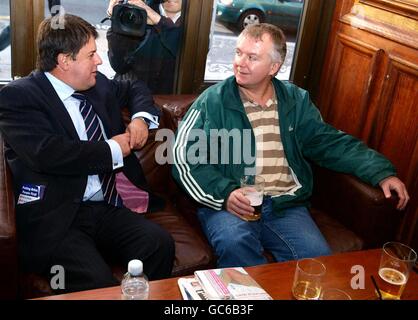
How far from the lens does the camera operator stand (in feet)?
8.24

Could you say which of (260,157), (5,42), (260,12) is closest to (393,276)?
(260,157)

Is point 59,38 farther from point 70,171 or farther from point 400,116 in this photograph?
point 400,116

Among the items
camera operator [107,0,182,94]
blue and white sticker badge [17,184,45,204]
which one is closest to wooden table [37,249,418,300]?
blue and white sticker badge [17,184,45,204]

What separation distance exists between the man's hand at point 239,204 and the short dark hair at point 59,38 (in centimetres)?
79

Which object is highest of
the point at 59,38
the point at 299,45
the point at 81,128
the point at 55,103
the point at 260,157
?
the point at 59,38

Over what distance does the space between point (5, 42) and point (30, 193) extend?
0.89 meters

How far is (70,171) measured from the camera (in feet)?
5.90

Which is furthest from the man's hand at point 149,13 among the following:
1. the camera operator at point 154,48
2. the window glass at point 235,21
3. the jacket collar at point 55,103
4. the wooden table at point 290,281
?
the wooden table at point 290,281

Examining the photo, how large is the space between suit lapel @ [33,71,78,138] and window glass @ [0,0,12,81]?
22.2 inches

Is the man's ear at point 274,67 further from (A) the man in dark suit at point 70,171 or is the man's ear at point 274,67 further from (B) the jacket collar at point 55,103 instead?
(B) the jacket collar at point 55,103

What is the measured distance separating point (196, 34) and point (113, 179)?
102 cm

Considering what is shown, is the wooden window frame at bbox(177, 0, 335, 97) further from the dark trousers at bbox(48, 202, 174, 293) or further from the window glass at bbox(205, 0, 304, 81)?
the dark trousers at bbox(48, 202, 174, 293)

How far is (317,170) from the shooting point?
237cm

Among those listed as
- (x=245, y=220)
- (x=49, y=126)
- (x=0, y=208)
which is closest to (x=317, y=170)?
(x=245, y=220)
